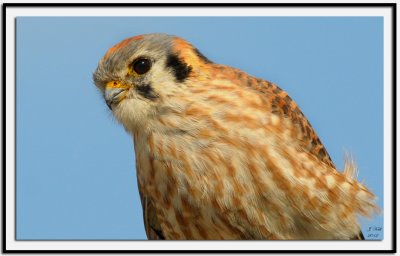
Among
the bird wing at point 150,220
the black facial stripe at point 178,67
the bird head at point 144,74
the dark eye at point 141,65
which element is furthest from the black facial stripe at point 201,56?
the bird wing at point 150,220

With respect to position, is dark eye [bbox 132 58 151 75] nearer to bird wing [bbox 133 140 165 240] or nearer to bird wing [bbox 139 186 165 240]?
bird wing [bbox 133 140 165 240]

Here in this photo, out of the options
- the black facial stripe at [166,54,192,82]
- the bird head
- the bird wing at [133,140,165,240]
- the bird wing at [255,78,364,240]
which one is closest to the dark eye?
the bird head

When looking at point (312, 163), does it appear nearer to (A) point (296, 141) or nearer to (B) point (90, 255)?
(A) point (296, 141)

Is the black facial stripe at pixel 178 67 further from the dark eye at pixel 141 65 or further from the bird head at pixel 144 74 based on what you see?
the dark eye at pixel 141 65

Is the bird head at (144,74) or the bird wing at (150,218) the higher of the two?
the bird head at (144,74)

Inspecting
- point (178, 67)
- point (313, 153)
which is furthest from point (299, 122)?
point (178, 67)

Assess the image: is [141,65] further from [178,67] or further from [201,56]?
[201,56]

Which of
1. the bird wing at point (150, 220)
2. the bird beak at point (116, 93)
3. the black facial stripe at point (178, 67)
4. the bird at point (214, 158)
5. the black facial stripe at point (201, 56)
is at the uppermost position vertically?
the black facial stripe at point (201, 56)
